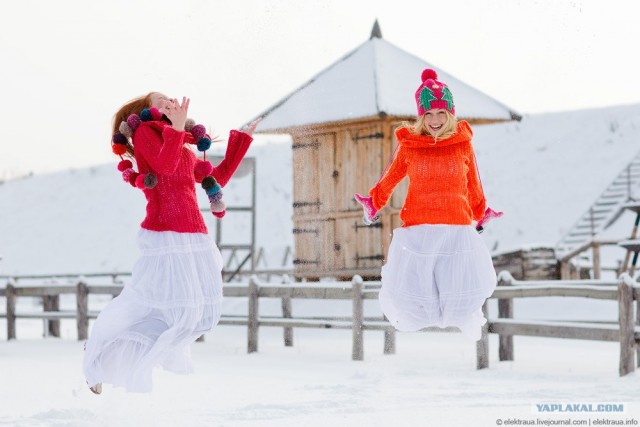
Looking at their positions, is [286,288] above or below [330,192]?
below

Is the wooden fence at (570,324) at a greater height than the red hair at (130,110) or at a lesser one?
lesser

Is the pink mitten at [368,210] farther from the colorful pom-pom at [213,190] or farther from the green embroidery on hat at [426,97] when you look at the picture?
the colorful pom-pom at [213,190]

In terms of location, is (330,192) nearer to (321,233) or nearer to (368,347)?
(321,233)

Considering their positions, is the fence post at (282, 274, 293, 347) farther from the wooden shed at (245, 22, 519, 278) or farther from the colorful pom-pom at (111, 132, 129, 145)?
the colorful pom-pom at (111, 132, 129, 145)

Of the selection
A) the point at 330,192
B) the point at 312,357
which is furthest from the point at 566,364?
the point at 330,192

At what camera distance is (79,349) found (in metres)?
15.0

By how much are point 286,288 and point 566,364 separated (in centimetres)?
381

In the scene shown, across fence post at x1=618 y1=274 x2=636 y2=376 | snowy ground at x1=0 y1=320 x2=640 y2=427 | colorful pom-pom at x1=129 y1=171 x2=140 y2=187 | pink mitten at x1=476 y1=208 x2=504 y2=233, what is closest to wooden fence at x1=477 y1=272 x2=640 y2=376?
fence post at x1=618 y1=274 x2=636 y2=376

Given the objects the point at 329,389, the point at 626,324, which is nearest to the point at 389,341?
the point at 626,324

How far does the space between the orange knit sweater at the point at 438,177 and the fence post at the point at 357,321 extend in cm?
716

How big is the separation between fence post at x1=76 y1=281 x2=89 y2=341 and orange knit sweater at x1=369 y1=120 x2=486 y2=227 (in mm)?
11635

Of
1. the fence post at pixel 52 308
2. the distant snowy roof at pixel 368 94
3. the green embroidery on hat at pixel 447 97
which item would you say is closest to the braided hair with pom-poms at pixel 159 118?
the green embroidery on hat at pixel 447 97

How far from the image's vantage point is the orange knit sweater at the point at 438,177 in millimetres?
5906

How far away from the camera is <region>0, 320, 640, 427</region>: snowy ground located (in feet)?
26.2
